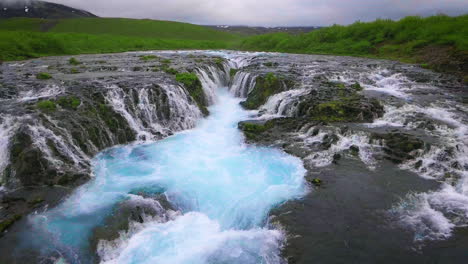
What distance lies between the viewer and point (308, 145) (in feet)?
48.8

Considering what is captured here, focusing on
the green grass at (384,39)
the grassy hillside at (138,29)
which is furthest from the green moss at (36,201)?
the grassy hillside at (138,29)

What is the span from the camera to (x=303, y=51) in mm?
54938

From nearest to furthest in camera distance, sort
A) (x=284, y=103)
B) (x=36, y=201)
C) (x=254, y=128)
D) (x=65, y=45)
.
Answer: (x=36, y=201) < (x=254, y=128) < (x=284, y=103) < (x=65, y=45)

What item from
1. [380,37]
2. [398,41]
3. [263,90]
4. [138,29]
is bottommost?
[263,90]

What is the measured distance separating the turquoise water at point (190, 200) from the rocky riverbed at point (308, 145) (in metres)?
0.49

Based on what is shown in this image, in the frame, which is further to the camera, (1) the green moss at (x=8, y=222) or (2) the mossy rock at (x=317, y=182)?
(2) the mossy rock at (x=317, y=182)

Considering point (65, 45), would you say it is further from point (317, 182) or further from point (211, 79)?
point (317, 182)

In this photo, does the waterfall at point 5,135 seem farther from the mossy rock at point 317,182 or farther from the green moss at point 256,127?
the mossy rock at point 317,182

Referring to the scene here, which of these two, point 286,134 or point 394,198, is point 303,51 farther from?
point 394,198

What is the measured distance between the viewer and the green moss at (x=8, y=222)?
28.6 ft

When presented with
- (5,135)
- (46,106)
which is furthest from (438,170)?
(46,106)

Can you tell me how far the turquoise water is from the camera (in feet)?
27.6

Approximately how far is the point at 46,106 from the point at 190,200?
32.0 feet

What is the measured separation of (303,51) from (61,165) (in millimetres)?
50593
